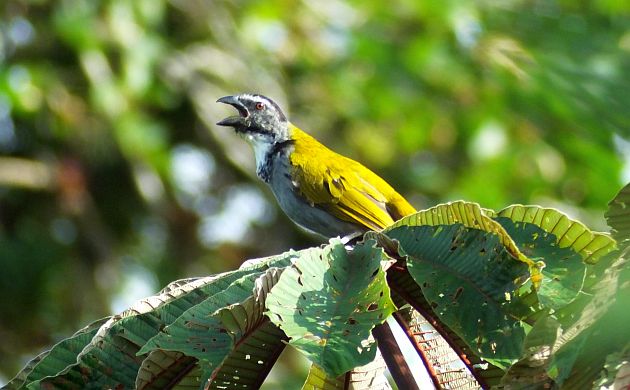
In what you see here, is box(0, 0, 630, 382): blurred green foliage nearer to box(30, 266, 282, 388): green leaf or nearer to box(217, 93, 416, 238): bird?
box(217, 93, 416, 238): bird

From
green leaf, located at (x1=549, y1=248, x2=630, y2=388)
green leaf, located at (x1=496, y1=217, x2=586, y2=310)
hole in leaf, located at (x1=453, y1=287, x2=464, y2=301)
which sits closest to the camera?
green leaf, located at (x1=549, y1=248, x2=630, y2=388)

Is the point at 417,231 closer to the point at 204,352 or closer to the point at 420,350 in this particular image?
the point at 420,350

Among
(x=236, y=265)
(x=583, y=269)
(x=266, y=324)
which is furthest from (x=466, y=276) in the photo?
(x=236, y=265)

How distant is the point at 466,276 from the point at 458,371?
1.22ft

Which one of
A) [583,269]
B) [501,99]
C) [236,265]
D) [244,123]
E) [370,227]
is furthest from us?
[236,265]

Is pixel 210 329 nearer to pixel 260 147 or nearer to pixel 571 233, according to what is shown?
pixel 571 233

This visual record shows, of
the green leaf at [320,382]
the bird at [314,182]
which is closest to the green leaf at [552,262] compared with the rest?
the green leaf at [320,382]

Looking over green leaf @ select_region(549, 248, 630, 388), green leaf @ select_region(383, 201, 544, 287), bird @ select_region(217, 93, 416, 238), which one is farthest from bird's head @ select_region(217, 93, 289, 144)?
green leaf @ select_region(549, 248, 630, 388)

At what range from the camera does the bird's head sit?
6039mm

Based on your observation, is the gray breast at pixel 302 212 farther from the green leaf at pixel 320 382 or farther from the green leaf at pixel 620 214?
the green leaf at pixel 620 214

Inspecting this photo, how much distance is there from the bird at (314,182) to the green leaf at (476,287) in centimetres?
299

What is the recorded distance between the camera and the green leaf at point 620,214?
2.10m

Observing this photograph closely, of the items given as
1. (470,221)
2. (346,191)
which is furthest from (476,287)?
(346,191)

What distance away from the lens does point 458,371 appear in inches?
97.9
